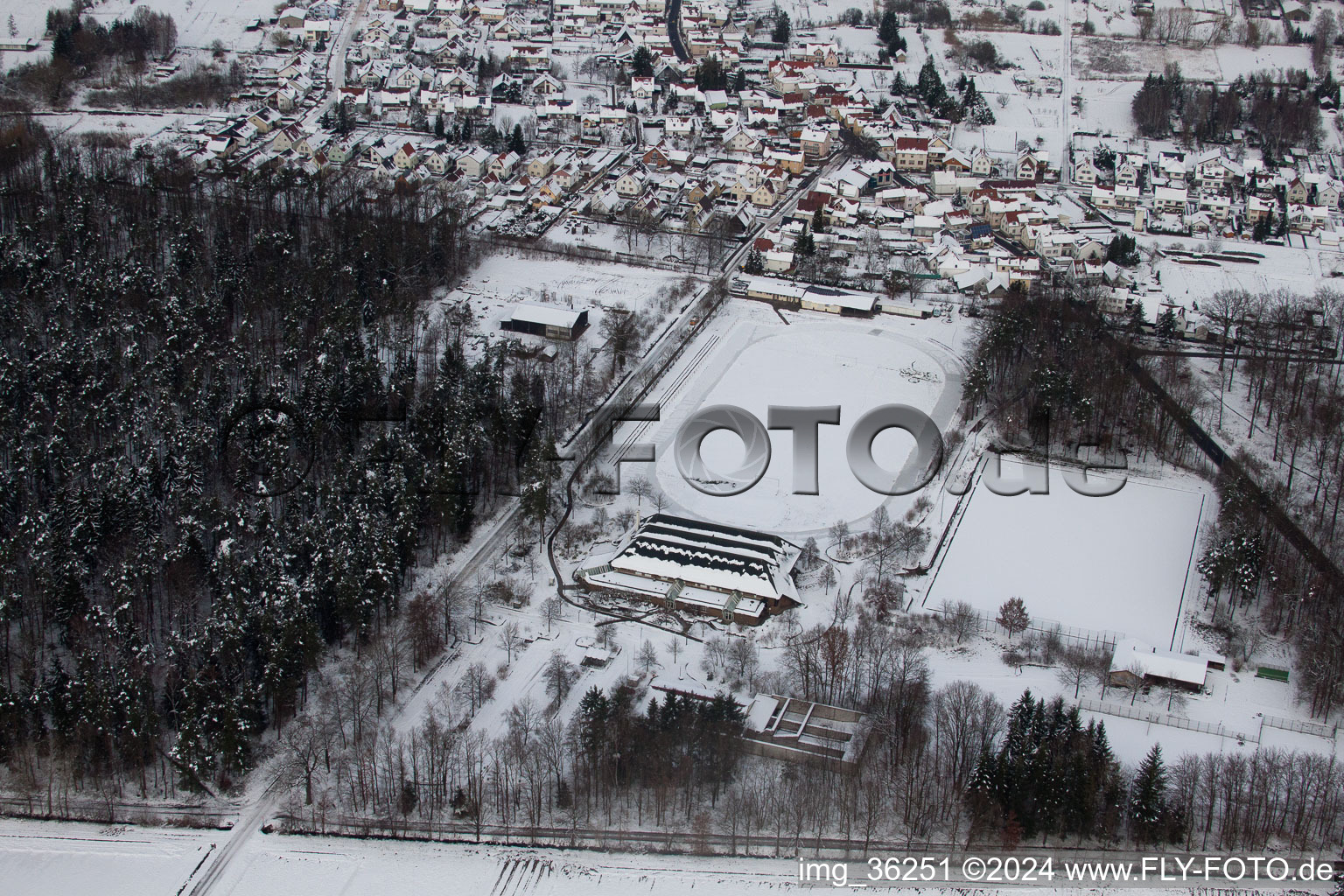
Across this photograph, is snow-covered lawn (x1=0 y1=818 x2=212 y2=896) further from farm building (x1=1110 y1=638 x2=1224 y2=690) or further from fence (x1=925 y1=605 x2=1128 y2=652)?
farm building (x1=1110 y1=638 x2=1224 y2=690)

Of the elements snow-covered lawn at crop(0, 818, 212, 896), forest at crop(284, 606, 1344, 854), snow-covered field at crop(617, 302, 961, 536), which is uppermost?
snow-covered field at crop(617, 302, 961, 536)

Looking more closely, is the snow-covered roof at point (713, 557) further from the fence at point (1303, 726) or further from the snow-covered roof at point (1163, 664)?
the fence at point (1303, 726)

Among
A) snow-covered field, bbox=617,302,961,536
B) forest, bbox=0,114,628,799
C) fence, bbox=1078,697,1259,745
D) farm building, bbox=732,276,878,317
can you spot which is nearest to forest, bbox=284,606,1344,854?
fence, bbox=1078,697,1259,745

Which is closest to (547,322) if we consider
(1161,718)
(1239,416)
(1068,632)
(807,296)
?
(807,296)

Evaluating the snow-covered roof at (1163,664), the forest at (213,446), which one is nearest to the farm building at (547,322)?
the forest at (213,446)

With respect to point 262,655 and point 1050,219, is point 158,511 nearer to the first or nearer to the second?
point 262,655

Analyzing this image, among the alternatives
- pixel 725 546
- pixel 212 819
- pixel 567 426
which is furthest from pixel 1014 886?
pixel 567 426
